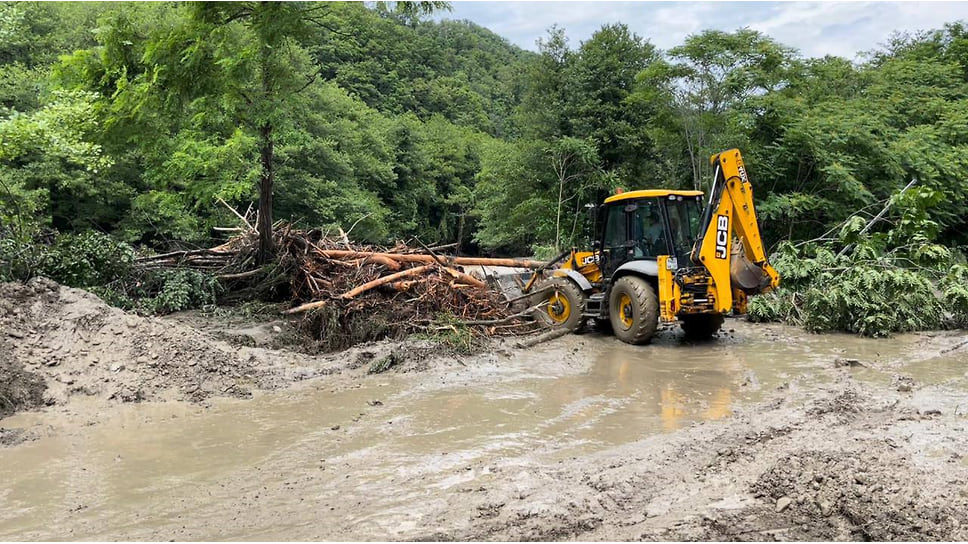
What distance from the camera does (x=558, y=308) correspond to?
466 inches

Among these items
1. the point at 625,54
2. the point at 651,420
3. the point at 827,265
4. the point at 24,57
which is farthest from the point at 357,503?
the point at 24,57

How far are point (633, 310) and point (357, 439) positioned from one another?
5703 millimetres

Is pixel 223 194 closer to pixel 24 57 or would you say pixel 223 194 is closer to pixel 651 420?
pixel 651 420

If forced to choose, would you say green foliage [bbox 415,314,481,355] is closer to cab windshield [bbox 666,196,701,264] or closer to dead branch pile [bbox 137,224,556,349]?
dead branch pile [bbox 137,224,556,349]

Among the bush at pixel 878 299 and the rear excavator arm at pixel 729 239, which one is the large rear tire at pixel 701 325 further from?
the bush at pixel 878 299

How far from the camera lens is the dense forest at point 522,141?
415 inches

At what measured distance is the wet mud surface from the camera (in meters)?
3.83

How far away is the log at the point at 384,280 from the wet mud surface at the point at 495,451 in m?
1.73

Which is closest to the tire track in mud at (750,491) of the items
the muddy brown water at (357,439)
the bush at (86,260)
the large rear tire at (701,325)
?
the muddy brown water at (357,439)

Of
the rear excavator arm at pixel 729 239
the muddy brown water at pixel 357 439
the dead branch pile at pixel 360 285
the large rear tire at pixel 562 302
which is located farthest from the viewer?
the large rear tire at pixel 562 302

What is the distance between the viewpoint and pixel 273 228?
13.1 m

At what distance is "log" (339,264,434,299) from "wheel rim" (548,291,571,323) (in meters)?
2.27

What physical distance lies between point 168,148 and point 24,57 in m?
19.2

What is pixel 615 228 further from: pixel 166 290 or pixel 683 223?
pixel 166 290
